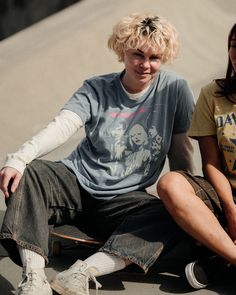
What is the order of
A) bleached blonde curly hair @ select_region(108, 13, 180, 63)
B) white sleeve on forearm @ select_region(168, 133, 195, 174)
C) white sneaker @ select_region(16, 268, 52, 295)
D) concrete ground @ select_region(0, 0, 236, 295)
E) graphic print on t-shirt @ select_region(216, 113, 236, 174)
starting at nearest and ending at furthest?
white sneaker @ select_region(16, 268, 52, 295) → graphic print on t-shirt @ select_region(216, 113, 236, 174) → bleached blonde curly hair @ select_region(108, 13, 180, 63) → white sleeve on forearm @ select_region(168, 133, 195, 174) → concrete ground @ select_region(0, 0, 236, 295)

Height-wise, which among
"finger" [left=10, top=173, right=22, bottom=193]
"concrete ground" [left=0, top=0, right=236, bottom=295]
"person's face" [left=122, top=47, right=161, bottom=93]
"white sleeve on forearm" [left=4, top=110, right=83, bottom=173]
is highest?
"person's face" [left=122, top=47, right=161, bottom=93]

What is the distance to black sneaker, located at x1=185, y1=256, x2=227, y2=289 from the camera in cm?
286

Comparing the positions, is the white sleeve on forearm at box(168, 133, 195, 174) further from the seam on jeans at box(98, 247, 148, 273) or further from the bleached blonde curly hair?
the seam on jeans at box(98, 247, 148, 273)

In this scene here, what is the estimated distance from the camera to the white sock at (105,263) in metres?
2.86

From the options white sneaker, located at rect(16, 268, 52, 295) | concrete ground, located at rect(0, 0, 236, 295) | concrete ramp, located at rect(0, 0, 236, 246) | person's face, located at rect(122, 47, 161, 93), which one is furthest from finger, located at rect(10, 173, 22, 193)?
concrete ramp, located at rect(0, 0, 236, 246)

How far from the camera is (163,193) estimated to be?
2832 millimetres

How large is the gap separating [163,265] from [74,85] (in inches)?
127

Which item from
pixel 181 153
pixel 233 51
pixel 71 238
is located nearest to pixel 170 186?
pixel 181 153

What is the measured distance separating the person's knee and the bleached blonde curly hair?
2.02ft

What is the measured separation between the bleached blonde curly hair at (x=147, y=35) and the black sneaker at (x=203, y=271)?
3.14ft

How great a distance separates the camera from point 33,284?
267cm

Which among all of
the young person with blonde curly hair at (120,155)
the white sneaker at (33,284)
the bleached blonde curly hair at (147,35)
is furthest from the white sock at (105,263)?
Result: the bleached blonde curly hair at (147,35)

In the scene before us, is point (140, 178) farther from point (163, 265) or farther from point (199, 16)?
point (199, 16)

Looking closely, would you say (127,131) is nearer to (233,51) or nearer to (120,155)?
(120,155)
